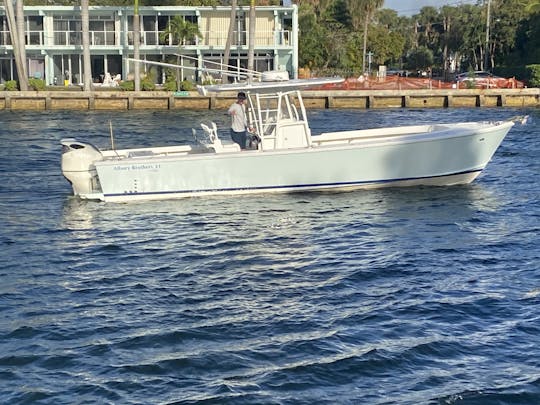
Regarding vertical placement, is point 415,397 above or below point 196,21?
below

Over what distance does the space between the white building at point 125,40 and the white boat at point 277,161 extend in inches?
1709

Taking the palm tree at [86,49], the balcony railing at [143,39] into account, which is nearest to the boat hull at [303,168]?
the palm tree at [86,49]

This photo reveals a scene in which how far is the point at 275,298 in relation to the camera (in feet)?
42.8

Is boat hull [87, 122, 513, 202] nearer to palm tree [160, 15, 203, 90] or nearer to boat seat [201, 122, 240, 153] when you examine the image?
boat seat [201, 122, 240, 153]

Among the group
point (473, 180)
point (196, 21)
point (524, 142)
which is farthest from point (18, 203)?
point (196, 21)

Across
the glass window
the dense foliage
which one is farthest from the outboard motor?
the glass window

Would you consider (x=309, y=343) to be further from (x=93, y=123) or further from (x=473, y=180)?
Result: (x=93, y=123)

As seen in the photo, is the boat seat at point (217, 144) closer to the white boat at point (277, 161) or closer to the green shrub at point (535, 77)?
the white boat at point (277, 161)

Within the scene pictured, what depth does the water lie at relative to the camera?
9.98 meters

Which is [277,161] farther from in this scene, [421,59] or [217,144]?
[421,59]

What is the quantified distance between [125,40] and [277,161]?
1825 inches

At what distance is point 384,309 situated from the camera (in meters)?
12.5

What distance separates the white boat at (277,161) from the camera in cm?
2027

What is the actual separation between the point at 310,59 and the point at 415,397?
67416 millimetres
